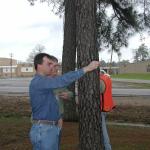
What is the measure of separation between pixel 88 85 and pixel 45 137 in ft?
3.79

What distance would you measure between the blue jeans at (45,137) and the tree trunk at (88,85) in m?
0.90

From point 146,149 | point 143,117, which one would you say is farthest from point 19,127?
point 143,117

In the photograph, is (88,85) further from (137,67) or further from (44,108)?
(137,67)

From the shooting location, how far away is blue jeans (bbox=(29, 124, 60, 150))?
5.45 meters

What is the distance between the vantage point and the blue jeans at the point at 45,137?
5449 mm

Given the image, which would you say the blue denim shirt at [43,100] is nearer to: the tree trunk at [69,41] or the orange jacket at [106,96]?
the orange jacket at [106,96]

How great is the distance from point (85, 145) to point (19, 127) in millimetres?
6062

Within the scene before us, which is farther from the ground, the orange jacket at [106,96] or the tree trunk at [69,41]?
the tree trunk at [69,41]

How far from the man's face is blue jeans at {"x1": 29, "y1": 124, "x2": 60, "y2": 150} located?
1.99 ft

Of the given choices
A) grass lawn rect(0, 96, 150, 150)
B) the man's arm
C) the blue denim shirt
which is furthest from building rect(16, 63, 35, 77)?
the man's arm

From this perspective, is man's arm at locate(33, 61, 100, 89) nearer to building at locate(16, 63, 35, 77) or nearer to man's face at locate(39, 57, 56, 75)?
man's face at locate(39, 57, 56, 75)

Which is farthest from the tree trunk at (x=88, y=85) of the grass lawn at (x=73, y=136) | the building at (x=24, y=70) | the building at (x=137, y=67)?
the building at (x=24, y=70)

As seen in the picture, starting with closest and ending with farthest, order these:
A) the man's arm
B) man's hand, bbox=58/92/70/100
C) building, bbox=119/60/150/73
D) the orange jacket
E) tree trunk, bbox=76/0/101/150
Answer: the man's arm → man's hand, bbox=58/92/70/100 → tree trunk, bbox=76/0/101/150 → the orange jacket → building, bbox=119/60/150/73

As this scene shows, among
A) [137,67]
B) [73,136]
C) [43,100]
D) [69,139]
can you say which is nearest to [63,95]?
[43,100]
